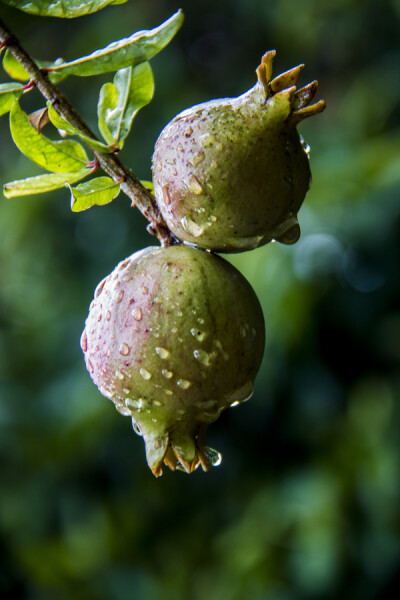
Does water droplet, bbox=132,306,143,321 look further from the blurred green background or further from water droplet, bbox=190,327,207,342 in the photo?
the blurred green background

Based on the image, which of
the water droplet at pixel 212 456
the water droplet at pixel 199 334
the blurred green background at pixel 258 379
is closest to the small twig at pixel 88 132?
the water droplet at pixel 199 334

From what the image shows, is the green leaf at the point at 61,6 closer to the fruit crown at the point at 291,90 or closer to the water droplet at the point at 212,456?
the fruit crown at the point at 291,90

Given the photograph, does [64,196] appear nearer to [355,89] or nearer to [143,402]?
[355,89]

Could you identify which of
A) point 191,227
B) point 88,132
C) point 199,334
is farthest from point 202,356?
point 88,132

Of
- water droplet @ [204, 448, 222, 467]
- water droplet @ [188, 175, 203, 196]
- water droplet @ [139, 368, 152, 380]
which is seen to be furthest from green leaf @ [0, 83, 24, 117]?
water droplet @ [204, 448, 222, 467]

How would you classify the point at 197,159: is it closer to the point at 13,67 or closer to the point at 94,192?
the point at 94,192

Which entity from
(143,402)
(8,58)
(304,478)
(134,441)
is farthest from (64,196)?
(143,402)
